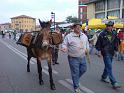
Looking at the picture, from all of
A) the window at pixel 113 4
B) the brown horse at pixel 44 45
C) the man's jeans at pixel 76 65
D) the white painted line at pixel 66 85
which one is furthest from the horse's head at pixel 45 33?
the window at pixel 113 4

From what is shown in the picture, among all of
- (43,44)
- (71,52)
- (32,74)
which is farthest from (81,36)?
(32,74)

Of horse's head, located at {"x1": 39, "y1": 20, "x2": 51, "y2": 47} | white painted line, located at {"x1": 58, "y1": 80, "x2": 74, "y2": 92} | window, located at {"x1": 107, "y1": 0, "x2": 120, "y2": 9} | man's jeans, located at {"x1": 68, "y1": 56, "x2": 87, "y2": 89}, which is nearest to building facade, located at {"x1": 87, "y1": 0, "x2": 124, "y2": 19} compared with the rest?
window, located at {"x1": 107, "y1": 0, "x2": 120, "y2": 9}

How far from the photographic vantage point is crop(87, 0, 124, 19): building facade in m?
61.2

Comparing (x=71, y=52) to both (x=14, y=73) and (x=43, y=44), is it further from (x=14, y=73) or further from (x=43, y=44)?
(x=14, y=73)

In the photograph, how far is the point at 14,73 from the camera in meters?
12.2

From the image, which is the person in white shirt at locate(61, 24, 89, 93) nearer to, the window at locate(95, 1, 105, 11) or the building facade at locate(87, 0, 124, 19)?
the building facade at locate(87, 0, 124, 19)

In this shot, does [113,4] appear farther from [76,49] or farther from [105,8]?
[76,49]

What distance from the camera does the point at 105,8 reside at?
6869 cm

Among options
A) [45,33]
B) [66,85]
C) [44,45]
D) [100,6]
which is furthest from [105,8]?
[44,45]

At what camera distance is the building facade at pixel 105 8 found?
6117 centimetres

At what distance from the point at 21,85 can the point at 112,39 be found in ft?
9.50

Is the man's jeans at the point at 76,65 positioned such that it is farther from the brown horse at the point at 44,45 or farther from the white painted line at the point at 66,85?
the brown horse at the point at 44,45

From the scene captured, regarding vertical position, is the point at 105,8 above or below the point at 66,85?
above

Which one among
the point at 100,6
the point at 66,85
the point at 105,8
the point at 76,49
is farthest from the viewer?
the point at 100,6
